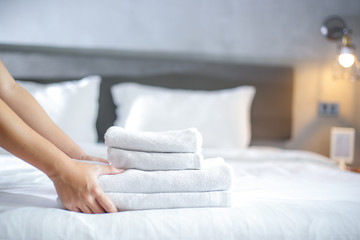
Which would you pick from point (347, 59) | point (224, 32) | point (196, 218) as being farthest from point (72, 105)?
point (347, 59)

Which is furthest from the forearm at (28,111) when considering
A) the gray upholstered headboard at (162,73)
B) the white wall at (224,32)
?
the white wall at (224,32)

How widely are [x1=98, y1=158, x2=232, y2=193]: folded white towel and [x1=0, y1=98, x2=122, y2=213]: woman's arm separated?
40 mm

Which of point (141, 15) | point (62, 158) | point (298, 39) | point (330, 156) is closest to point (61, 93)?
point (141, 15)

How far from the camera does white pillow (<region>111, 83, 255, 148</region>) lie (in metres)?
1.98

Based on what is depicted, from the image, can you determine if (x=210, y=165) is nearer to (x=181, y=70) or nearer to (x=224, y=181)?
(x=224, y=181)

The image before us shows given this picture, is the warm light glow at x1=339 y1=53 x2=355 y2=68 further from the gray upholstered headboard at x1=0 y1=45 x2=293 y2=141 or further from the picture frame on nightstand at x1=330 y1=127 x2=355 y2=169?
the picture frame on nightstand at x1=330 y1=127 x2=355 y2=169

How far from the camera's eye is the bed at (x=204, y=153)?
28.1 inches

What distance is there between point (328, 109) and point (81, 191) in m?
2.35

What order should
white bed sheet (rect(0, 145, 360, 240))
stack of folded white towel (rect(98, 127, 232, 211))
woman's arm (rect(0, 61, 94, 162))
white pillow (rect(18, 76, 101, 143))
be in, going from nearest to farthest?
white bed sheet (rect(0, 145, 360, 240)), stack of folded white towel (rect(98, 127, 232, 211)), woman's arm (rect(0, 61, 94, 162)), white pillow (rect(18, 76, 101, 143))

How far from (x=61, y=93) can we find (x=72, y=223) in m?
1.47

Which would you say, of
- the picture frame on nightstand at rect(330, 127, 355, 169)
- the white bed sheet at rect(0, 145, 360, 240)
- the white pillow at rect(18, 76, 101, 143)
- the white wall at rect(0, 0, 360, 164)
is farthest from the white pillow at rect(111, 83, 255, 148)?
the white bed sheet at rect(0, 145, 360, 240)

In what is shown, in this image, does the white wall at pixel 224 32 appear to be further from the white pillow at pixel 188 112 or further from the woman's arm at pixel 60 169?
the woman's arm at pixel 60 169

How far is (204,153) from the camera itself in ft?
5.37

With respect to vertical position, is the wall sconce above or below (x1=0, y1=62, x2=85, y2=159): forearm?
above
